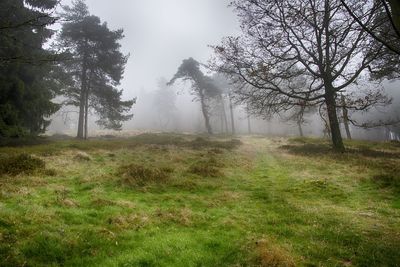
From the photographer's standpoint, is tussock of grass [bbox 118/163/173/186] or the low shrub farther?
tussock of grass [bbox 118/163/173/186]

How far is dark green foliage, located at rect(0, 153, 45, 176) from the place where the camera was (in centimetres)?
1304

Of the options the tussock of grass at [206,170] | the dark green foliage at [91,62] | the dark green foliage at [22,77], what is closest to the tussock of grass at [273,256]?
the tussock of grass at [206,170]

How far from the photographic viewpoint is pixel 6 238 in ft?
24.1

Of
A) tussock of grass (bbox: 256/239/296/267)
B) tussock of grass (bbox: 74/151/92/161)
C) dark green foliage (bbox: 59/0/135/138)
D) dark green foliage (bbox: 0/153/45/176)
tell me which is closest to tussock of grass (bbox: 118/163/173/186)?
dark green foliage (bbox: 0/153/45/176)

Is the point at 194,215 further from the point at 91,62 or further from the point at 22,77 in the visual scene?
the point at 91,62

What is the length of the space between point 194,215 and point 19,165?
817 centimetres

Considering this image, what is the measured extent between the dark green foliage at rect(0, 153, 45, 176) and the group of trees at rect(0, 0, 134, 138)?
7204mm

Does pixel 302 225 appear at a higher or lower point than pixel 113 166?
lower

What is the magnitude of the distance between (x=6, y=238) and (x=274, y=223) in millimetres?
6798

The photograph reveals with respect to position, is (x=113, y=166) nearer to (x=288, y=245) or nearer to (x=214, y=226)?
(x=214, y=226)

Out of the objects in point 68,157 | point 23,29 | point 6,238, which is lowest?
point 6,238

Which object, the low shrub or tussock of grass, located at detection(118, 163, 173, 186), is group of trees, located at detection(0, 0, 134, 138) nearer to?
tussock of grass, located at detection(118, 163, 173, 186)

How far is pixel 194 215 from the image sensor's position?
10055 millimetres

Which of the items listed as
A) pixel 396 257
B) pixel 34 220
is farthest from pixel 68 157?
pixel 396 257
